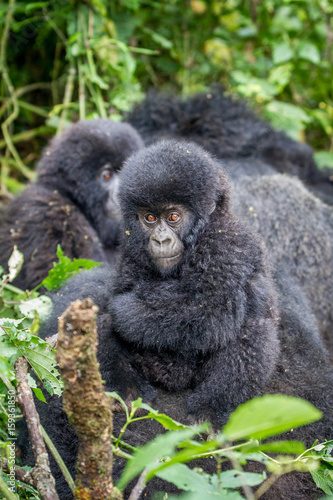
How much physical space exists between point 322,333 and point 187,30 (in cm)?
390

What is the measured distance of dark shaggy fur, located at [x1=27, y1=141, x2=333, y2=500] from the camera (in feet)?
6.72

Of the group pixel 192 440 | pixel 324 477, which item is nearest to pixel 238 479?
pixel 192 440

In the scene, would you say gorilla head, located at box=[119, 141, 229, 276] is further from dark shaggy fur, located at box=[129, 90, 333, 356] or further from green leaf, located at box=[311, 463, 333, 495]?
green leaf, located at box=[311, 463, 333, 495]

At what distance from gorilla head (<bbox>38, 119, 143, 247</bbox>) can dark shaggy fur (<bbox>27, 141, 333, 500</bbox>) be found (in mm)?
1407

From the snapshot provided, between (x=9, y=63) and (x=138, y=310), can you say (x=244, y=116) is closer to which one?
(x=138, y=310)

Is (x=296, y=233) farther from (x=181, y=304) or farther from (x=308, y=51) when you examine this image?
(x=308, y=51)

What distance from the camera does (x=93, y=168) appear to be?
151 inches

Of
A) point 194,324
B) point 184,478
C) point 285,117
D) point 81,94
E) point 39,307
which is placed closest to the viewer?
point 184,478

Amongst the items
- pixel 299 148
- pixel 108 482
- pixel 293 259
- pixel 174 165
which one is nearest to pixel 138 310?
pixel 174 165

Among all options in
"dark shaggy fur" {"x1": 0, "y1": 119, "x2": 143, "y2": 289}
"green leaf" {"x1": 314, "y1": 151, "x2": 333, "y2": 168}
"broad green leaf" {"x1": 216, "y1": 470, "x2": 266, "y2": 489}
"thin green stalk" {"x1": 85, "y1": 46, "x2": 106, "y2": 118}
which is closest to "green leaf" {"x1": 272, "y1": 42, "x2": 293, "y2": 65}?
"green leaf" {"x1": 314, "y1": 151, "x2": 333, "y2": 168}

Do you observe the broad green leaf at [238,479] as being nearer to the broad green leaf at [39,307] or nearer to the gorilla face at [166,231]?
the gorilla face at [166,231]

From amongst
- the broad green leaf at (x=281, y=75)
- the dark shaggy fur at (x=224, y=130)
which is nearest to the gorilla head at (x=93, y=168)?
the dark shaggy fur at (x=224, y=130)

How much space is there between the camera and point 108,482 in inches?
57.0

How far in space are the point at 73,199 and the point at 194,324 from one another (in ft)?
6.66
